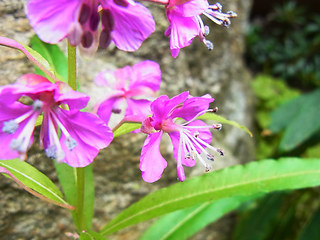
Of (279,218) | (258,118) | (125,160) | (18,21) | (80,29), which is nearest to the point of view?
(80,29)

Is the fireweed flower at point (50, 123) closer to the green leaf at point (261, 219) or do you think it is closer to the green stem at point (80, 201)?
the green stem at point (80, 201)

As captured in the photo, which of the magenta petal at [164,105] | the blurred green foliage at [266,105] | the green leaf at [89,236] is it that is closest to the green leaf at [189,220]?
the green leaf at [89,236]

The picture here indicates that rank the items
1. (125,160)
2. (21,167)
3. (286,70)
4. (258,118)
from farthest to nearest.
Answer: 1. (286,70)
2. (258,118)
3. (125,160)
4. (21,167)

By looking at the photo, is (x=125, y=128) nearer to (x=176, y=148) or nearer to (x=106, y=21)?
(x=176, y=148)

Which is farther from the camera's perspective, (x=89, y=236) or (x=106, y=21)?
(x=89, y=236)

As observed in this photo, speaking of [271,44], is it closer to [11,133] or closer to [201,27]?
[201,27]

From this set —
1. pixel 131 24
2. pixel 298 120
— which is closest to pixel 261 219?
pixel 298 120

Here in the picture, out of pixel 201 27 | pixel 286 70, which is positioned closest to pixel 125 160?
pixel 201 27
